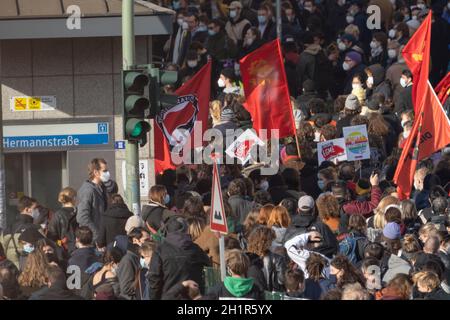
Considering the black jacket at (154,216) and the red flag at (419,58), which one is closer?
the black jacket at (154,216)

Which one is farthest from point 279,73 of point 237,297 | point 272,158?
point 237,297

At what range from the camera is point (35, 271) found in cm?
1386

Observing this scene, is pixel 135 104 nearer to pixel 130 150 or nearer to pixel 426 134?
pixel 130 150

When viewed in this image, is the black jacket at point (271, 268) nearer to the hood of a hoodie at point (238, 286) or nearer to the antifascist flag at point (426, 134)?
the hood of a hoodie at point (238, 286)

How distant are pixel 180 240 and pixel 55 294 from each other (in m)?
1.57

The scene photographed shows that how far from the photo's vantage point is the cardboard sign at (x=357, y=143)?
1936 centimetres

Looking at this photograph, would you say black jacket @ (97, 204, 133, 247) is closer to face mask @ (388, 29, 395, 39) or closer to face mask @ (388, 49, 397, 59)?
face mask @ (388, 49, 397, 59)

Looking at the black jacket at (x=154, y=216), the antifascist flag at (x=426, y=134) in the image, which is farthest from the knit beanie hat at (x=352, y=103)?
the black jacket at (x=154, y=216)

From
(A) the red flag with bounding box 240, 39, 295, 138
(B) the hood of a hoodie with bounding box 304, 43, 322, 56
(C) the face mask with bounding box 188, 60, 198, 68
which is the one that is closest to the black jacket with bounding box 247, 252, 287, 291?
(A) the red flag with bounding box 240, 39, 295, 138

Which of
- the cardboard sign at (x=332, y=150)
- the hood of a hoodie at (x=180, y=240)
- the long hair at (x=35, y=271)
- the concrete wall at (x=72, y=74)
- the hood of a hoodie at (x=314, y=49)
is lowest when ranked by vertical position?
the long hair at (x=35, y=271)

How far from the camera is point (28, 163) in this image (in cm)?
2030

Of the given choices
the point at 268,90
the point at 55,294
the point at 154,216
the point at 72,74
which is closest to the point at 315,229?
the point at 154,216

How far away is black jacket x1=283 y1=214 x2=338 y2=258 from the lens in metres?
14.5

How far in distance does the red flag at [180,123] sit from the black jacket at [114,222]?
3.93 m
